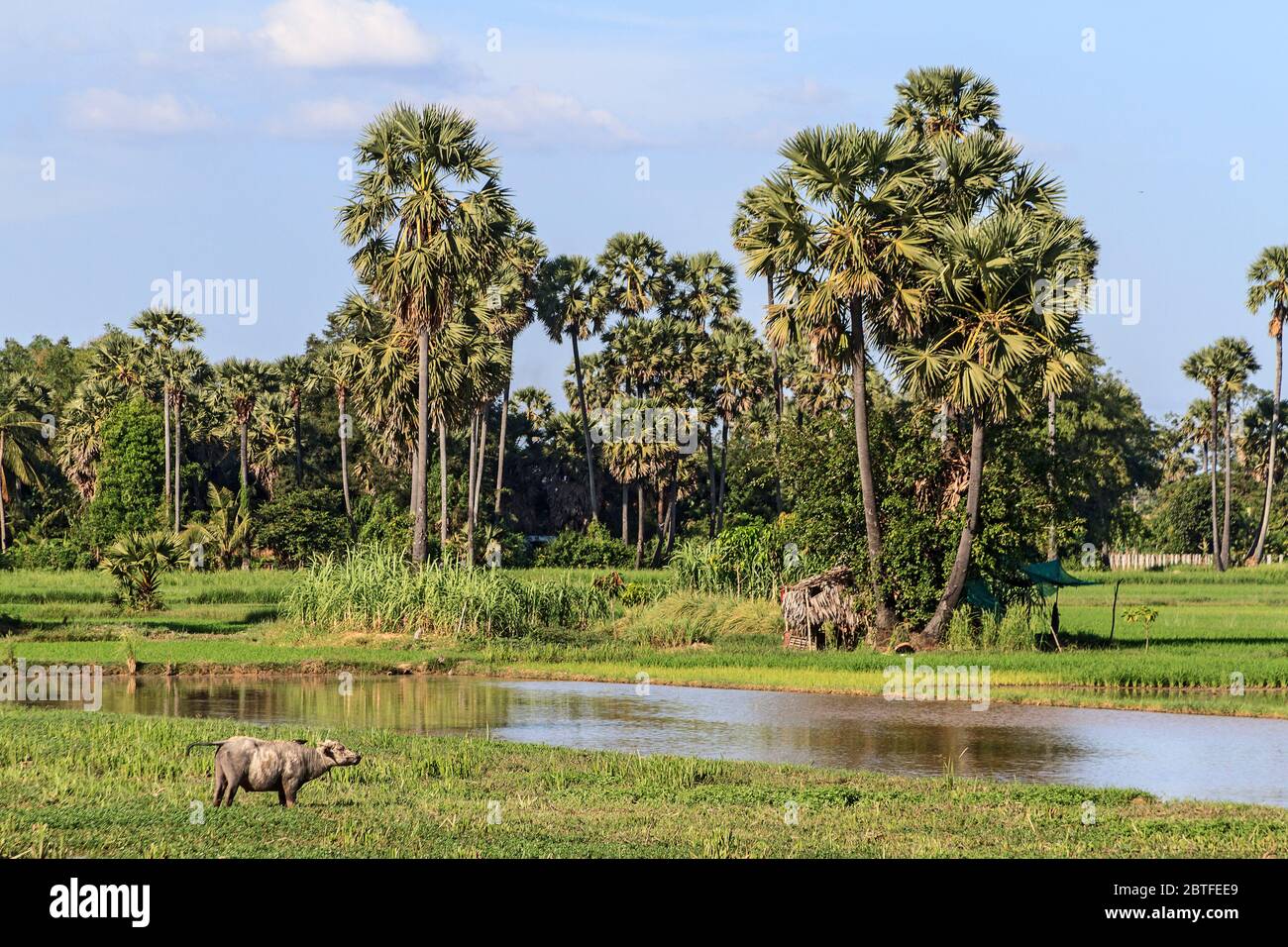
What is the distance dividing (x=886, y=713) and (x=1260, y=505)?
8107 cm

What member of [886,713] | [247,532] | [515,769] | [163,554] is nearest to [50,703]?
[515,769]

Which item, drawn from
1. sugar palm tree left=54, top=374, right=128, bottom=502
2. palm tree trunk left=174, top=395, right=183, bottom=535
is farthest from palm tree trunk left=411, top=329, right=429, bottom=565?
sugar palm tree left=54, top=374, right=128, bottom=502

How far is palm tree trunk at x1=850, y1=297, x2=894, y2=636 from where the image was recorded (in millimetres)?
34156

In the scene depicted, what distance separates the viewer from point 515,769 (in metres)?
17.7


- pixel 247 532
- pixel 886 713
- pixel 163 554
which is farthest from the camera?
pixel 247 532

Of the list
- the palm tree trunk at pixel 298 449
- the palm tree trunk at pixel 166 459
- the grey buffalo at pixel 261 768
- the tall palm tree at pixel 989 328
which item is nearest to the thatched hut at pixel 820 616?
the tall palm tree at pixel 989 328

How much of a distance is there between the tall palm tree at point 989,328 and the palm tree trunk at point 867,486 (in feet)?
3.30

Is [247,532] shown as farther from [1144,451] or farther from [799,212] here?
[1144,451]

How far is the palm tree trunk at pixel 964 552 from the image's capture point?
33.3 m

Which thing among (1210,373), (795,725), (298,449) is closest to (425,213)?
(795,725)

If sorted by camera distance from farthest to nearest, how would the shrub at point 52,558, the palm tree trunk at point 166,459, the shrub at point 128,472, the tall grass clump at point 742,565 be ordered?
the shrub at point 128,472 → the palm tree trunk at point 166,459 → the shrub at point 52,558 → the tall grass clump at point 742,565

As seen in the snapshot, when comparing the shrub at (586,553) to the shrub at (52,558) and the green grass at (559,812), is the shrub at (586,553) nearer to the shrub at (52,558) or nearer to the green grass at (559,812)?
the shrub at (52,558)

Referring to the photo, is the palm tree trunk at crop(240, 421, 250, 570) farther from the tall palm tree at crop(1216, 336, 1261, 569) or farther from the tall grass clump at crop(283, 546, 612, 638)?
the tall palm tree at crop(1216, 336, 1261, 569)

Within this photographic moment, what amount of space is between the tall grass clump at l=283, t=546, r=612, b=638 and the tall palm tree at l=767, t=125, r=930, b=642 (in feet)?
28.8
